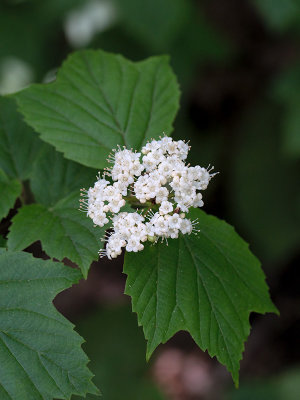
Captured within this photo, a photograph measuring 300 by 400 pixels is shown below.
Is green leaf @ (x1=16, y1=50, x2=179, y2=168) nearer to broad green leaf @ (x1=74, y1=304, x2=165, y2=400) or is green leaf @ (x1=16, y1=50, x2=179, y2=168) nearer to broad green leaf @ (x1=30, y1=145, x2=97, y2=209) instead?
broad green leaf @ (x1=30, y1=145, x2=97, y2=209)

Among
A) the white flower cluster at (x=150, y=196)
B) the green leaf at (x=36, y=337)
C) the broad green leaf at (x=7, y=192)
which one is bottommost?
the green leaf at (x=36, y=337)

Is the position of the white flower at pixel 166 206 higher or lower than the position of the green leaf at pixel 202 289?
higher

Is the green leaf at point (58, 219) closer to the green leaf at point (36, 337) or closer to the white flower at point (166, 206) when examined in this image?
the green leaf at point (36, 337)

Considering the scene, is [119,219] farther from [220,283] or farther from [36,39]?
[36,39]

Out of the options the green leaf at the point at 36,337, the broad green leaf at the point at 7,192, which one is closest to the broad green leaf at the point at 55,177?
the broad green leaf at the point at 7,192

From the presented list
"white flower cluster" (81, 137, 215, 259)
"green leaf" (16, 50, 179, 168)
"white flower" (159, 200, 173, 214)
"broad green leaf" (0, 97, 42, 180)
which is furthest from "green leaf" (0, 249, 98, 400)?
"broad green leaf" (0, 97, 42, 180)

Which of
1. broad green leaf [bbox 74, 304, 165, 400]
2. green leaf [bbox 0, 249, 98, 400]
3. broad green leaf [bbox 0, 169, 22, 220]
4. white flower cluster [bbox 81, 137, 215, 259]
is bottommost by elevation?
broad green leaf [bbox 74, 304, 165, 400]
